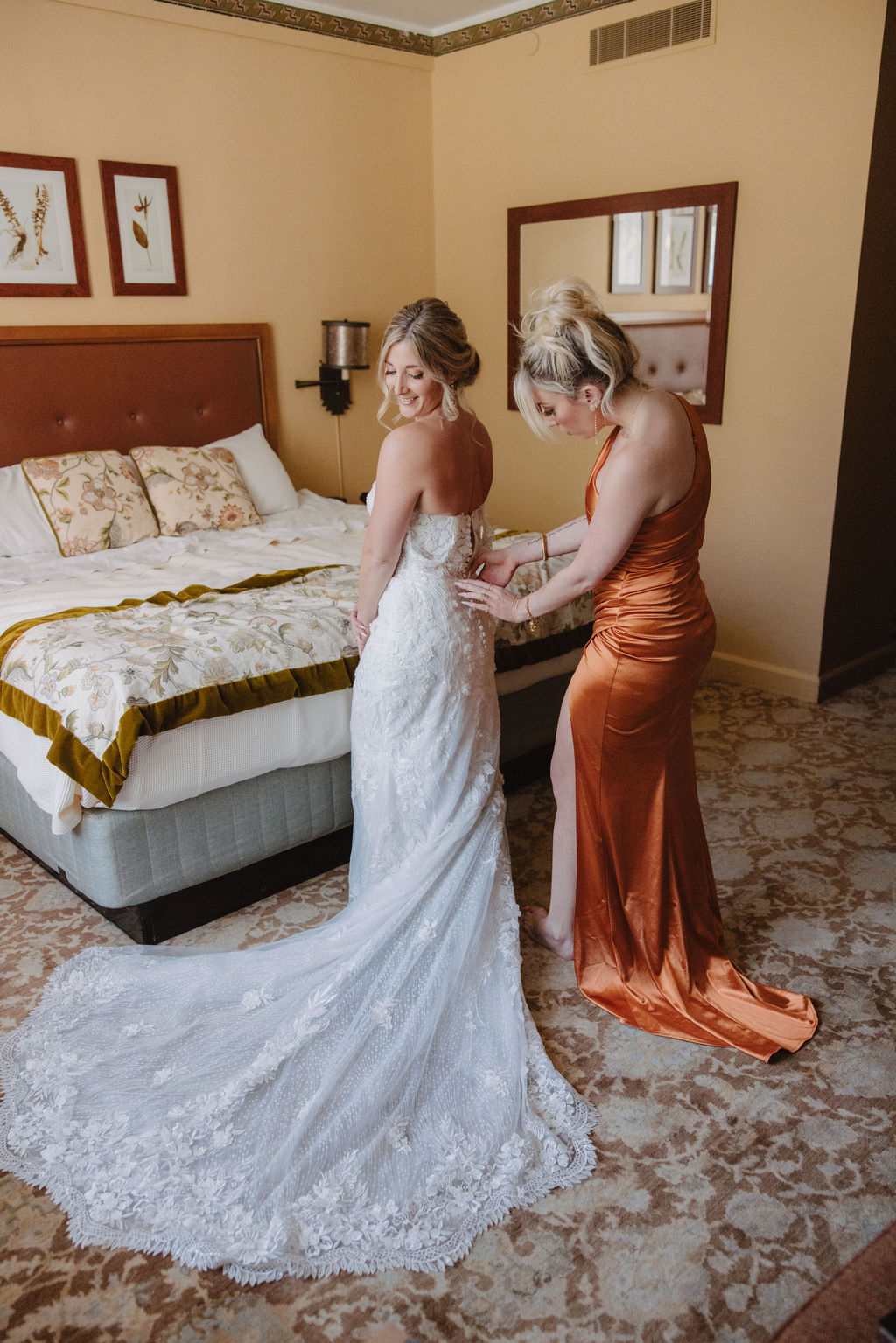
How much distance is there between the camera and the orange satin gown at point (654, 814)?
2.20 metres

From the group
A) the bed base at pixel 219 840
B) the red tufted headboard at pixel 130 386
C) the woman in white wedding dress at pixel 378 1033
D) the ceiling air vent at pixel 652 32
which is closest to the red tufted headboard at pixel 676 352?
the ceiling air vent at pixel 652 32

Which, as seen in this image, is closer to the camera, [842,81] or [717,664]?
[842,81]

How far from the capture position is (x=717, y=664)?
184 inches

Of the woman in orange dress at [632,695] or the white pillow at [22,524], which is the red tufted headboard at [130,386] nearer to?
the white pillow at [22,524]

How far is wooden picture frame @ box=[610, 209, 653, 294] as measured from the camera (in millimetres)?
4434

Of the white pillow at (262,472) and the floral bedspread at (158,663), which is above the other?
the white pillow at (262,472)

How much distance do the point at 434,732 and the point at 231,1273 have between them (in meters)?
1.14

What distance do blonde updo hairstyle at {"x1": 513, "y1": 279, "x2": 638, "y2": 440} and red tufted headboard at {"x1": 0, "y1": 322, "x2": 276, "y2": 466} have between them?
277cm

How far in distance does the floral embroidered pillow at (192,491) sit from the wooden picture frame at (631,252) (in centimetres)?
194

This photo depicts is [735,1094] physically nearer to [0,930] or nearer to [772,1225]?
[772,1225]

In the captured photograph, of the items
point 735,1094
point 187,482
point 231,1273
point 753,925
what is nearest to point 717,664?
point 753,925

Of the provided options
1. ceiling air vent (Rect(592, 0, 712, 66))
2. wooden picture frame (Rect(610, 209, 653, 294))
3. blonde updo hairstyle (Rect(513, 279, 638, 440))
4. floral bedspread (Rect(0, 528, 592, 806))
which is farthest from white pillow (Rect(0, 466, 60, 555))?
ceiling air vent (Rect(592, 0, 712, 66))

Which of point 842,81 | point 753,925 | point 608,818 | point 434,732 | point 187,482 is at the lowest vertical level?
point 753,925

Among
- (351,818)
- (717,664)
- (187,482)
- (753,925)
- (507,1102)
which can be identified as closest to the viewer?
(507,1102)
